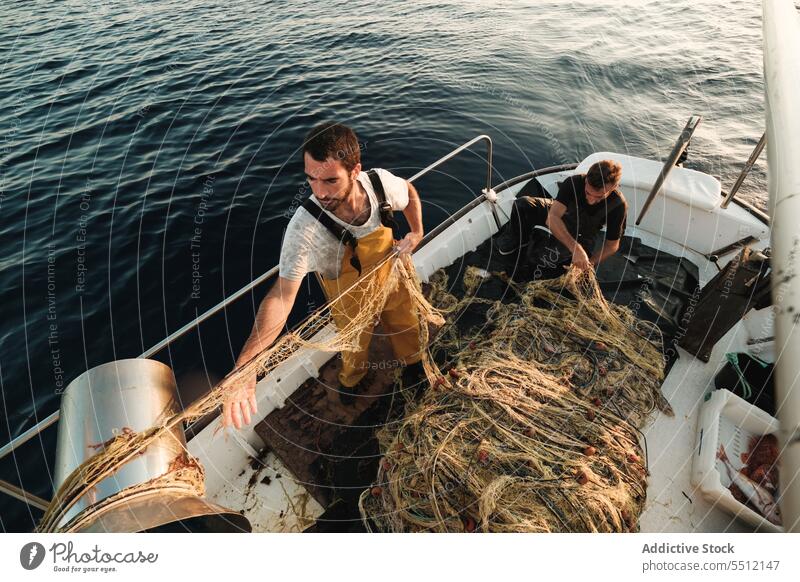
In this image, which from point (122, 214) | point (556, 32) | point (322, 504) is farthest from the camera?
point (556, 32)

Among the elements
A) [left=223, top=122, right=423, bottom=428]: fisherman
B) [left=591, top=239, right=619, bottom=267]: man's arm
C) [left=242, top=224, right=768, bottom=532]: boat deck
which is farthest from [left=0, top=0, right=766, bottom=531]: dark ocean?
[left=591, top=239, right=619, bottom=267]: man's arm

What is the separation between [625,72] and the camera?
14.2 m

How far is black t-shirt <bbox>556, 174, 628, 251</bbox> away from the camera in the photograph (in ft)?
13.8

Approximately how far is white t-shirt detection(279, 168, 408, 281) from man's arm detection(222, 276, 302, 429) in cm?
13

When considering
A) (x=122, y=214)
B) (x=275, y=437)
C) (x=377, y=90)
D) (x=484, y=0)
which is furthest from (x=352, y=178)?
(x=484, y=0)

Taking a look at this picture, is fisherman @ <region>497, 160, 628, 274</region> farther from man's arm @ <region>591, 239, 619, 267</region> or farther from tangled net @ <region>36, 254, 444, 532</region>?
tangled net @ <region>36, 254, 444, 532</region>

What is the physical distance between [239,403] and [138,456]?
57 centimetres

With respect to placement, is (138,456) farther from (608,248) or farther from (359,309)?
(608,248)

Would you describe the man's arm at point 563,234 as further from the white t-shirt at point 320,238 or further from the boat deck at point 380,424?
the white t-shirt at point 320,238

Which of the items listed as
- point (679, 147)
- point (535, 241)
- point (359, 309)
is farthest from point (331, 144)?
point (679, 147)

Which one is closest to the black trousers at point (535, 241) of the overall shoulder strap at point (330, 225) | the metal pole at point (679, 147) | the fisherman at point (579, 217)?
the fisherman at point (579, 217)

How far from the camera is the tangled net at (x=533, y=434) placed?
7.89 ft

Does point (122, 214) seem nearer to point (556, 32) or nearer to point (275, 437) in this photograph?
point (275, 437)

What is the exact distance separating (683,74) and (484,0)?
10.6 m
